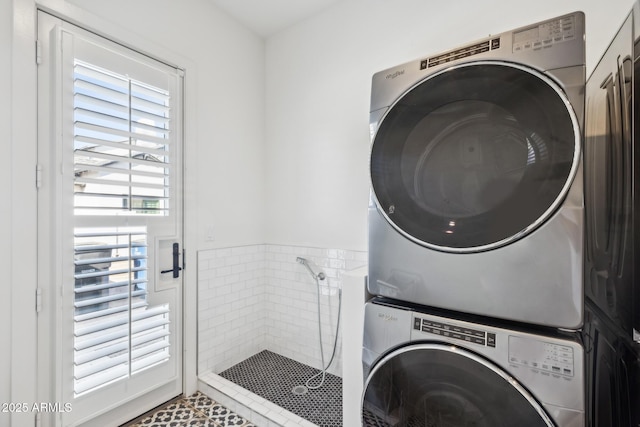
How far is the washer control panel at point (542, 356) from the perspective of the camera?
77 centimetres

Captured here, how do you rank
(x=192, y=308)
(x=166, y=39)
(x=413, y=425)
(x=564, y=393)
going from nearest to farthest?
(x=564, y=393), (x=413, y=425), (x=166, y=39), (x=192, y=308)

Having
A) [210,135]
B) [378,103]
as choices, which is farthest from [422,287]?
[210,135]

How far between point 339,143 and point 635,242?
1663 millimetres

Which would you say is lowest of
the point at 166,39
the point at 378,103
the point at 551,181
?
the point at 551,181

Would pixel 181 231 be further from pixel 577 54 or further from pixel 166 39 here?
pixel 577 54

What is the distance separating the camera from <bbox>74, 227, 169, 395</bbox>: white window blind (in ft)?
5.04

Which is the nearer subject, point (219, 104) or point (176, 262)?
point (176, 262)

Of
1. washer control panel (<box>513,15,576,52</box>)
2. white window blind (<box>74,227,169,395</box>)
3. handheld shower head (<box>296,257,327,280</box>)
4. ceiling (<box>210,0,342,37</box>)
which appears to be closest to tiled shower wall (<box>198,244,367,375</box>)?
handheld shower head (<box>296,257,327,280</box>)

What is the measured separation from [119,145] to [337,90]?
1.49 meters

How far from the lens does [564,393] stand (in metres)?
0.76

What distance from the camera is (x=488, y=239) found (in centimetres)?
89

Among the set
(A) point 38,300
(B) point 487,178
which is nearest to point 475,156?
(B) point 487,178

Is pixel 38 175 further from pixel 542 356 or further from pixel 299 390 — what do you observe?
pixel 542 356

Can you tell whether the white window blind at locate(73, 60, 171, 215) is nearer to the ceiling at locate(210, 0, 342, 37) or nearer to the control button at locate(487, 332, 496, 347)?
the ceiling at locate(210, 0, 342, 37)
